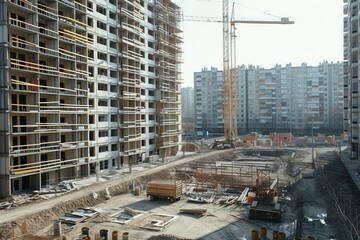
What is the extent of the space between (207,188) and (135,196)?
27.1 ft

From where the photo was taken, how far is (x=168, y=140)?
63.9m

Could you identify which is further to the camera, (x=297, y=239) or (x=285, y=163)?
(x=285, y=163)

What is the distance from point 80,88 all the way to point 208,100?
104919mm

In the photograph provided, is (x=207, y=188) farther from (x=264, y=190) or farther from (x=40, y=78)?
(x=40, y=78)

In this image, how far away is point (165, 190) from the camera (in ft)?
112

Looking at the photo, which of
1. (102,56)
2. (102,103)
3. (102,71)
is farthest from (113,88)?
(102,56)

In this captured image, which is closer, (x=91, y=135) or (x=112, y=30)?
(x=91, y=135)

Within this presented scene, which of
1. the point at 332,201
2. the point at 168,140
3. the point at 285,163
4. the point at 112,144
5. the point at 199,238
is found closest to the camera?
the point at 199,238

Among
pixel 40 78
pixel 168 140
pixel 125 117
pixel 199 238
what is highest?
pixel 40 78

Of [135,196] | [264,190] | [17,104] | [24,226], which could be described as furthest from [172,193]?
[17,104]

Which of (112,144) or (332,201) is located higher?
(112,144)

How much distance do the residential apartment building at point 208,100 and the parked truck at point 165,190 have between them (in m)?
106

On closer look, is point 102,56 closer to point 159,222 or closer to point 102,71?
point 102,71

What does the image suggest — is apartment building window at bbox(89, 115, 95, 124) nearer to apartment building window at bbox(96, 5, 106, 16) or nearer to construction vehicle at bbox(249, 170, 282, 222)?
apartment building window at bbox(96, 5, 106, 16)
